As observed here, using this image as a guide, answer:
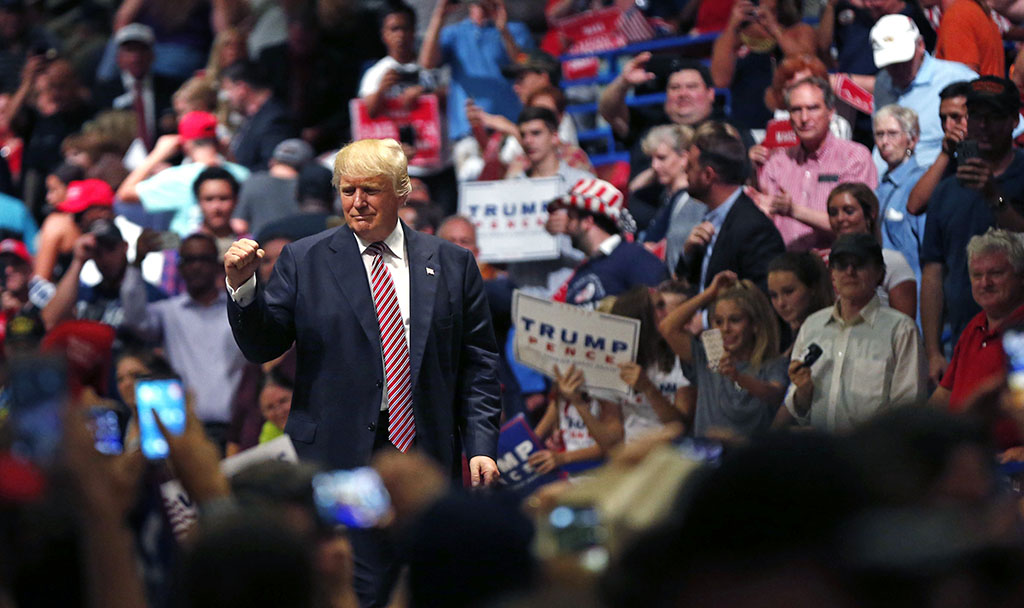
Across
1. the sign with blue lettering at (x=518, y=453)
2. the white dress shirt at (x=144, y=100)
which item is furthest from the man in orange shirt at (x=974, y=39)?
the white dress shirt at (x=144, y=100)

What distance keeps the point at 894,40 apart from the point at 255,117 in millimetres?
5715

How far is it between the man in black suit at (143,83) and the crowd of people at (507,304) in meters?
0.04

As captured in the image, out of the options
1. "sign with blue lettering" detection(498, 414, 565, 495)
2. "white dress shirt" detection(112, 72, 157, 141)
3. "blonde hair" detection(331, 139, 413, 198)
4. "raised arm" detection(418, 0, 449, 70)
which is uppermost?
"blonde hair" detection(331, 139, 413, 198)

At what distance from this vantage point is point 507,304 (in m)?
9.31

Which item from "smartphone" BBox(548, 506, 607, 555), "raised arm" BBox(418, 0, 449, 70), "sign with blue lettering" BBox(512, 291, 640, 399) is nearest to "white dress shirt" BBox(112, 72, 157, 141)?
"raised arm" BBox(418, 0, 449, 70)

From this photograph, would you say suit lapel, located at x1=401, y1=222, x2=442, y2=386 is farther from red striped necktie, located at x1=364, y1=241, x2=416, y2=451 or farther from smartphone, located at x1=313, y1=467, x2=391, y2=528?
smartphone, located at x1=313, y1=467, x2=391, y2=528

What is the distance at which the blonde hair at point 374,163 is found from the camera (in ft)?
19.1

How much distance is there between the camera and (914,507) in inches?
72.5

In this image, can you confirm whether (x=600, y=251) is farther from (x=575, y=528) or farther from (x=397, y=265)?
(x=575, y=528)

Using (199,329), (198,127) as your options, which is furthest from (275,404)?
(198,127)

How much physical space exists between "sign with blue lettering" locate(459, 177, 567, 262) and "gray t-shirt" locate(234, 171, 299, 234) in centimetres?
163

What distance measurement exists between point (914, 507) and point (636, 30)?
10.8m

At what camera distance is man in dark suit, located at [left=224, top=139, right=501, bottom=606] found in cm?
580

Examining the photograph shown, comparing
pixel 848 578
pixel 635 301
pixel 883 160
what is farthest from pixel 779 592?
pixel 883 160
